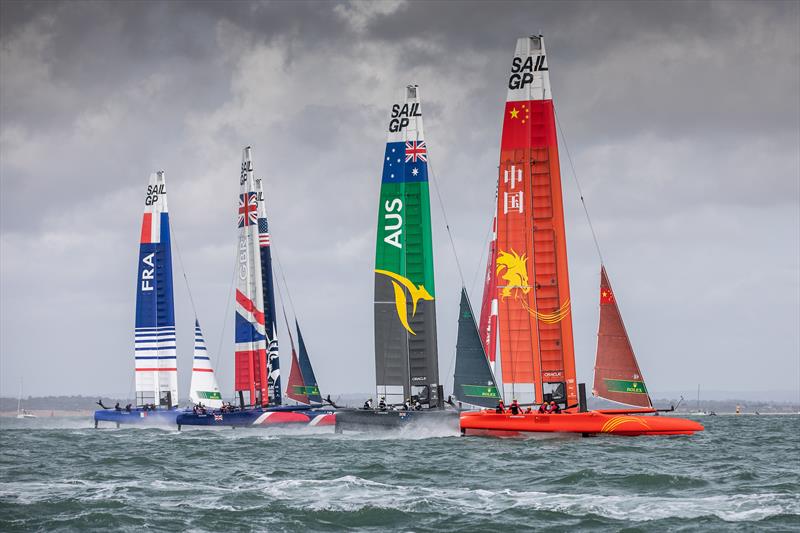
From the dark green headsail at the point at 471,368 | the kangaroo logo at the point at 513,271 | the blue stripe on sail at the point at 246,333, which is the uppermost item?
the kangaroo logo at the point at 513,271

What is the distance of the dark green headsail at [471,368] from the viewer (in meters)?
41.9

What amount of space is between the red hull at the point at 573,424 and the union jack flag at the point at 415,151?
12.7m

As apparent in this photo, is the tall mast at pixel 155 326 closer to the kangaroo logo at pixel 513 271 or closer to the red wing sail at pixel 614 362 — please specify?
the kangaroo logo at pixel 513 271

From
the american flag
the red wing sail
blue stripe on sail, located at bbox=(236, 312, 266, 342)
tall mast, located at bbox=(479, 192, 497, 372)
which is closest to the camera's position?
the red wing sail

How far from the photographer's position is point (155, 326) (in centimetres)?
7162

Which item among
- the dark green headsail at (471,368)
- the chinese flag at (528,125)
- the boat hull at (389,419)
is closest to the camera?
the chinese flag at (528,125)

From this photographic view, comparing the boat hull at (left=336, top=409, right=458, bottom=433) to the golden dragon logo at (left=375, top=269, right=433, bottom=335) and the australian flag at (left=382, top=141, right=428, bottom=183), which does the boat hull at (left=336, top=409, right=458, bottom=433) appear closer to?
the golden dragon logo at (left=375, top=269, right=433, bottom=335)

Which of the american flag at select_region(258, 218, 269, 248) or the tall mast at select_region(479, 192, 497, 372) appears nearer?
the tall mast at select_region(479, 192, 497, 372)

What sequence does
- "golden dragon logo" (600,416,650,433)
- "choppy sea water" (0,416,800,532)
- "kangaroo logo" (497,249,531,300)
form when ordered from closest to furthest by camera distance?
1. "choppy sea water" (0,416,800,532)
2. "golden dragon logo" (600,416,650,433)
3. "kangaroo logo" (497,249,531,300)

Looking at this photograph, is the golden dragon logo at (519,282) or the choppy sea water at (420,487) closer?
the choppy sea water at (420,487)

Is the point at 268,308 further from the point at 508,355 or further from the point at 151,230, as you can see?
the point at 508,355

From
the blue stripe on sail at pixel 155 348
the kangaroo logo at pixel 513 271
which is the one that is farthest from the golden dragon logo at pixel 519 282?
the blue stripe on sail at pixel 155 348

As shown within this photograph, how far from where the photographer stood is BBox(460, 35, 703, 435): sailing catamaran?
40.5m

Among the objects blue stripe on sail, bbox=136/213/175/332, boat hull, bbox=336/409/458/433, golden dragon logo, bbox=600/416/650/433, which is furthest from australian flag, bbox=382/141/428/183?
blue stripe on sail, bbox=136/213/175/332
